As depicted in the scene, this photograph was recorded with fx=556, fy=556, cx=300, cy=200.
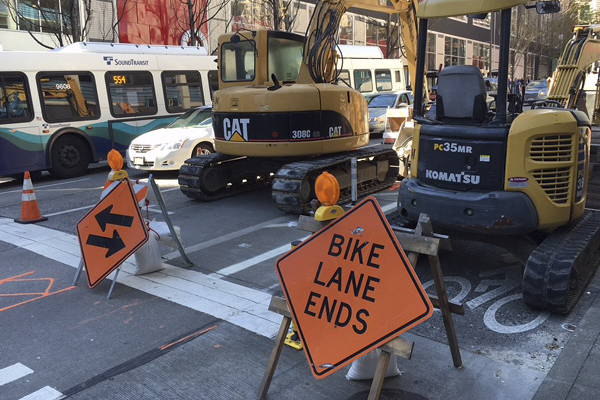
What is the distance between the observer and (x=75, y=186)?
1258cm

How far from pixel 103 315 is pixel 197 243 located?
7.94 ft

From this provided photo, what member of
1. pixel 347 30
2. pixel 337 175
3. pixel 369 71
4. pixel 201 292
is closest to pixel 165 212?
pixel 201 292

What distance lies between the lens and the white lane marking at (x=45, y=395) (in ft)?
12.6

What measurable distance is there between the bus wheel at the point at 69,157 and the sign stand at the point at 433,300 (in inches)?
451

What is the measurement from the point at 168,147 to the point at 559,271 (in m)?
9.59

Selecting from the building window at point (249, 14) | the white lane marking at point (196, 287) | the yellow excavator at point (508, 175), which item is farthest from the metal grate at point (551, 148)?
the building window at point (249, 14)

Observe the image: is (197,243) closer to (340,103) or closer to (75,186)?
(340,103)

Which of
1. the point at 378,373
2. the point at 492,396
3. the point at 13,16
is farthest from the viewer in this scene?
the point at 13,16

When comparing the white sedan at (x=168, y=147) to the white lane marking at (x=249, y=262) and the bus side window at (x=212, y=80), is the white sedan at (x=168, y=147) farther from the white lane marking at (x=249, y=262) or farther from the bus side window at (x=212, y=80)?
the white lane marking at (x=249, y=262)

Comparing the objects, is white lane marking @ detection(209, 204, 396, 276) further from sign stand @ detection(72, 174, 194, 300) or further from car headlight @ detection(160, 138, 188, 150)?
car headlight @ detection(160, 138, 188, 150)

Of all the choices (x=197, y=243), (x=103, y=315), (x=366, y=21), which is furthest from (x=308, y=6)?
(x=103, y=315)

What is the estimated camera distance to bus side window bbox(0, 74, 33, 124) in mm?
12688

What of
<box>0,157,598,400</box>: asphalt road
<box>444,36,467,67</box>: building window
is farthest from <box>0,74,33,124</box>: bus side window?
<box>444,36,467,67</box>: building window

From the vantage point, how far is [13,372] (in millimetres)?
4203
